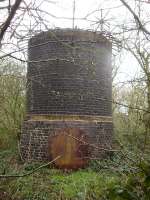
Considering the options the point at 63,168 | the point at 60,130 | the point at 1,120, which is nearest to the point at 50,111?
the point at 60,130

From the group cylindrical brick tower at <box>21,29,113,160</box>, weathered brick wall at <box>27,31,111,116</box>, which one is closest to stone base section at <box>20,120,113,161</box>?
cylindrical brick tower at <box>21,29,113,160</box>

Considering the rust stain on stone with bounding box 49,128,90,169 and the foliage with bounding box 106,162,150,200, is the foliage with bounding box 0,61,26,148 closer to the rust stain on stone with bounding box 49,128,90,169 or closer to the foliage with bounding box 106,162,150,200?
the rust stain on stone with bounding box 49,128,90,169

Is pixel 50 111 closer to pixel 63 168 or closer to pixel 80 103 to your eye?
pixel 80 103

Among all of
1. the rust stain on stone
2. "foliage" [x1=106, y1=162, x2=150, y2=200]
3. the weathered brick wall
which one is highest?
the weathered brick wall

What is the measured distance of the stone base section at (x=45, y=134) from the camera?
480 inches

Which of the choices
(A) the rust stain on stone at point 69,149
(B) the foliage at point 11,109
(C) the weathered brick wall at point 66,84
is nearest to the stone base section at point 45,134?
(A) the rust stain on stone at point 69,149

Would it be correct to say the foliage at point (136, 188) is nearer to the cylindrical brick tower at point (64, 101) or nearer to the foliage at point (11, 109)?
the cylindrical brick tower at point (64, 101)

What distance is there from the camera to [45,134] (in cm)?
1228

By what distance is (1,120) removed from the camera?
52.0ft

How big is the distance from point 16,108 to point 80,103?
5.24m

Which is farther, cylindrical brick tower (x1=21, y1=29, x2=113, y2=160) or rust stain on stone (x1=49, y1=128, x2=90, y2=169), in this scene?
cylindrical brick tower (x1=21, y1=29, x2=113, y2=160)

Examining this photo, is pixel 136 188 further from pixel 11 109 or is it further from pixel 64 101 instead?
pixel 11 109

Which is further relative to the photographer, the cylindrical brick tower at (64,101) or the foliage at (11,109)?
the foliage at (11,109)

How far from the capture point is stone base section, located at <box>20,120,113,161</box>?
1218 centimetres
